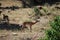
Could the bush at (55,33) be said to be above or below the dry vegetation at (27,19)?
above

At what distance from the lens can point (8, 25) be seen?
43.8 feet

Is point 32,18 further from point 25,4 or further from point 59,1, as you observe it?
point 59,1

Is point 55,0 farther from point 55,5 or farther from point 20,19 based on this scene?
point 20,19

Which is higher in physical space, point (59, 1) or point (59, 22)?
point (59, 22)

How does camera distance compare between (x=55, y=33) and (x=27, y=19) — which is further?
(x=27, y=19)

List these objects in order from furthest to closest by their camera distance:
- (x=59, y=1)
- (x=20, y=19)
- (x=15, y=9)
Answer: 1. (x=59, y=1)
2. (x=15, y=9)
3. (x=20, y=19)

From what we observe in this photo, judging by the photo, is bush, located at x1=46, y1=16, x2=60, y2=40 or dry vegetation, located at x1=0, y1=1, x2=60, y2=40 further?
A: dry vegetation, located at x1=0, y1=1, x2=60, y2=40

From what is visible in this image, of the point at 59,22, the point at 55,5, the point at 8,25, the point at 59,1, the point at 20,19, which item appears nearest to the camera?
the point at 59,22

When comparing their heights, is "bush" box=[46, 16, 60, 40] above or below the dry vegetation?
above

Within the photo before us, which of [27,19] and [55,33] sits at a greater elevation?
[55,33]

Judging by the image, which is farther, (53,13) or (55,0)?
(55,0)

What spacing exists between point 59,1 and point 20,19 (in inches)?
225

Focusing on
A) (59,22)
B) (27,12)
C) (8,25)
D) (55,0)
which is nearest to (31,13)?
(27,12)

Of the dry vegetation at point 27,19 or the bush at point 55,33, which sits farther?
the dry vegetation at point 27,19
